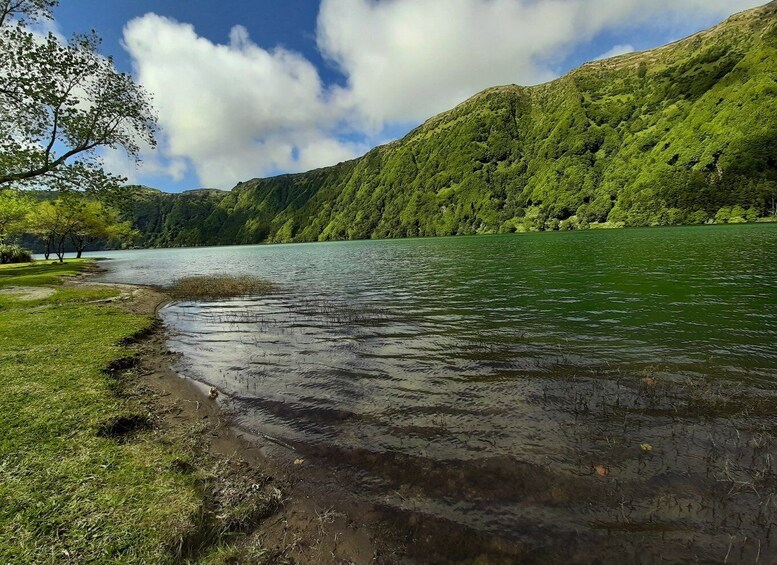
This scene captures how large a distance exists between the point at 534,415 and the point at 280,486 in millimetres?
7265

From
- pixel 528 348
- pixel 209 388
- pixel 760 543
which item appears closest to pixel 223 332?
pixel 209 388

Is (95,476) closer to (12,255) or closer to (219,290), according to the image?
(219,290)

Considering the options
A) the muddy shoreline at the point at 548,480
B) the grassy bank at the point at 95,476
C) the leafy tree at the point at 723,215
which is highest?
the leafy tree at the point at 723,215

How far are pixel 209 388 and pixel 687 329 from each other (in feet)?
74.0

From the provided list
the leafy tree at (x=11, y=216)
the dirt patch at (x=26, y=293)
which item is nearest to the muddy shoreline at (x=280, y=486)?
the dirt patch at (x=26, y=293)

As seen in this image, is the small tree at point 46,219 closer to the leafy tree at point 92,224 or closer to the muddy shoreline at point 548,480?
the leafy tree at point 92,224

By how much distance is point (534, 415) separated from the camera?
10.7 meters

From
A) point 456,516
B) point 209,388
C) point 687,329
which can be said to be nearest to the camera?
point 456,516

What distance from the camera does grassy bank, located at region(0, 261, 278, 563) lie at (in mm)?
5609

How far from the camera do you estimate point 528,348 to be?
55.1 ft

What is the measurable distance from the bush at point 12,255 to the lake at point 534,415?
87.0m

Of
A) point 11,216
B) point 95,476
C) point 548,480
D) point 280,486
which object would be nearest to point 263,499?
point 280,486

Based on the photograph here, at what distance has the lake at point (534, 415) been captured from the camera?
6.62 metres

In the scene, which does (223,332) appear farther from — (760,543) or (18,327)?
(760,543)
